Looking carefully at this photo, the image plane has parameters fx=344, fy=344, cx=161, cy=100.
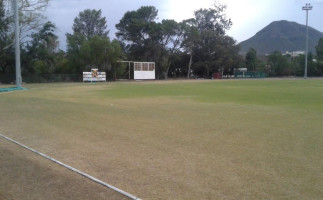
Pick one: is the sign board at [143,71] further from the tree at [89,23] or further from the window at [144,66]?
the tree at [89,23]

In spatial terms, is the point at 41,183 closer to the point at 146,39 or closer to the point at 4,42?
the point at 4,42

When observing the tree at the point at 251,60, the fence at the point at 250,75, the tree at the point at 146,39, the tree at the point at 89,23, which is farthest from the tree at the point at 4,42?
the tree at the point at 251,60

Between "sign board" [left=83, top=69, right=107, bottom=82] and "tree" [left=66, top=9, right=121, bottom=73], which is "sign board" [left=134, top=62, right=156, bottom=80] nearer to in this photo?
"tree" [left=66, top=9, right=121, bottom=73]

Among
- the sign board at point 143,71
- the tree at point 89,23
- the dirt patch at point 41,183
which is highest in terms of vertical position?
the tree at point 89,23

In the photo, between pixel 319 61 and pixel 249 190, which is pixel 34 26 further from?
pixel 319 61

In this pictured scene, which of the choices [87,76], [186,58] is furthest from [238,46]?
[87,76]

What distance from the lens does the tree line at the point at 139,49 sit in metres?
57.2

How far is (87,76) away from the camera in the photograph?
56438 mm

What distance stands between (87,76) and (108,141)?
49178mm

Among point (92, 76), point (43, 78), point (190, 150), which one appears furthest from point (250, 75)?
point (190, 150)

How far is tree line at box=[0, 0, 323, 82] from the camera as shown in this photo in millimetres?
57188

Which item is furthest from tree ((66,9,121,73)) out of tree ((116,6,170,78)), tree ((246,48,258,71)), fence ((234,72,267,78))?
tree ((246,48,258,71))

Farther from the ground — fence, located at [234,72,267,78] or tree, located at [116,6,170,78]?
tree, located at [116,6,170,78]

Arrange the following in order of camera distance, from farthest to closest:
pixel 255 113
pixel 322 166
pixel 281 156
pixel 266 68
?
1. pixel 266 68
2. pixel 255 113
3. pixel 281 156
4. pixel 322 166
